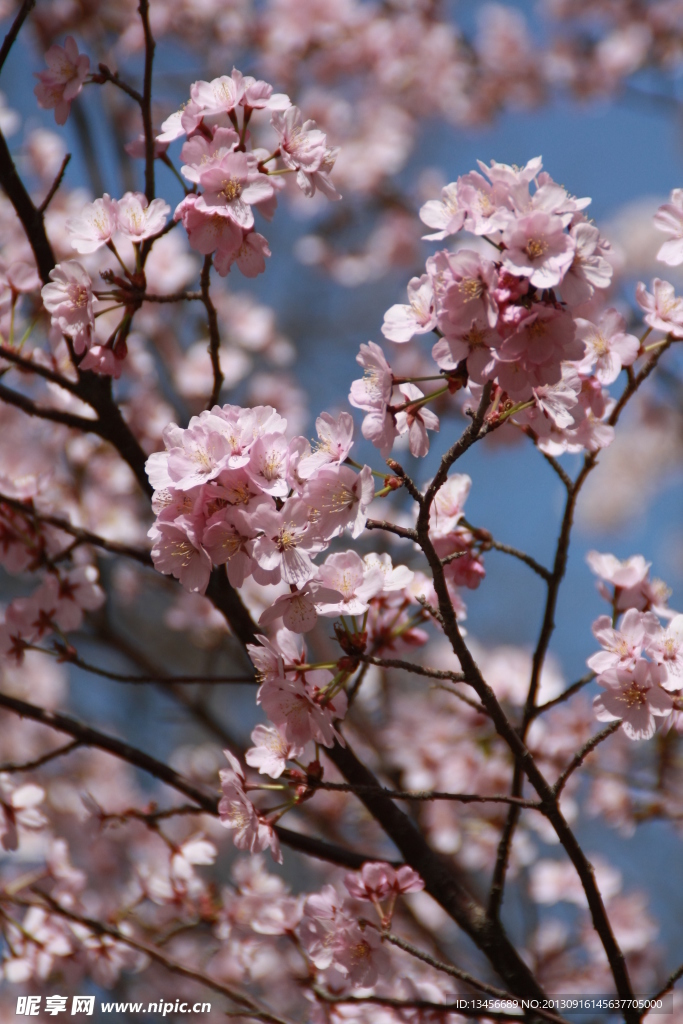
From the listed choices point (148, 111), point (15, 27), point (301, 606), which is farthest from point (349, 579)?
point (15, 27)

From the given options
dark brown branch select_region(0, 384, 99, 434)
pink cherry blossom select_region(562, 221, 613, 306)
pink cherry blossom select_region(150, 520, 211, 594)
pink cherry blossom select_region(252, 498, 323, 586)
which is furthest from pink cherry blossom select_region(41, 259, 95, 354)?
pink cherry blossom select_region(562, 221, 613, 306)

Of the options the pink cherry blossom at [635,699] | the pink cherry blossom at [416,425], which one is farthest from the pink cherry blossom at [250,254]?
the pink cherry blossom at [635,699]

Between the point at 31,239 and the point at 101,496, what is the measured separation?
2016mm

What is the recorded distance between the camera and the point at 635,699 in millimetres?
1283

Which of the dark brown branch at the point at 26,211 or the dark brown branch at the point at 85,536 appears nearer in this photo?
the dark brown branch at the point at 26,211

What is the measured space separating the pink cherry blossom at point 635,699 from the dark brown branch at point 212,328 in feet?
2.68

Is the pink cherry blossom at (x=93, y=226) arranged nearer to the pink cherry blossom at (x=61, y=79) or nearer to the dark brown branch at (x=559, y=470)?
the pink cherry blossom at (x=61, y=79)

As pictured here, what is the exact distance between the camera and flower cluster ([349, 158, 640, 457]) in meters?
1.01

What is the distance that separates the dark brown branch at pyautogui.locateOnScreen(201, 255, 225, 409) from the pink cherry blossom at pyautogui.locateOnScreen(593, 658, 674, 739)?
82 centimetres

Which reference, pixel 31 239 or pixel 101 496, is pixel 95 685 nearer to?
pixel 101 496

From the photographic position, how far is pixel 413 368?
15.1 ft

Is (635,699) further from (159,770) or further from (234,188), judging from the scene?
(234,188)

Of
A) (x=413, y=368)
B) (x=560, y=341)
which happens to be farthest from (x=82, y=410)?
(x=413, y=368)

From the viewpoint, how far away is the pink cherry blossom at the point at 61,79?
154 cm
